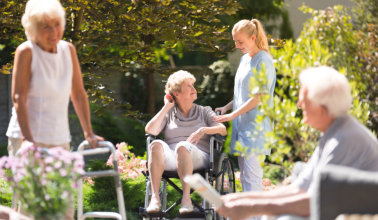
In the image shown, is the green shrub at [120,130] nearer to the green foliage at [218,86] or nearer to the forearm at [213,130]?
the green foliage at [218,86]

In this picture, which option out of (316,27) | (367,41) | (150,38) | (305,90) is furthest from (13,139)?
(150,38)

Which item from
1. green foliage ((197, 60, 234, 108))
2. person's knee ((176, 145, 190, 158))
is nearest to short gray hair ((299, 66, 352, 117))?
person's knee ((176, 145, 190, 158))

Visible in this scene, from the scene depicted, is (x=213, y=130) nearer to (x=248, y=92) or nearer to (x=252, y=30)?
(x=248, y=92)

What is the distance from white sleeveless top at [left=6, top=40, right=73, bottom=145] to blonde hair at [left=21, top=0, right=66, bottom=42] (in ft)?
0.26

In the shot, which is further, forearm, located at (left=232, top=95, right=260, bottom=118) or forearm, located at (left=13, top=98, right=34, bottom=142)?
forearm, located at (left=232, top=95, right=260, bottom=118)

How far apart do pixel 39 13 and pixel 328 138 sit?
1.38 metres

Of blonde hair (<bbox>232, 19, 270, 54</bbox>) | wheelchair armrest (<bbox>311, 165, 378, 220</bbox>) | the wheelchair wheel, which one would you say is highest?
blonde hair (<bbox>232, 19, 270, 54</bbox>)

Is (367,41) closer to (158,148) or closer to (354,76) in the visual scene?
(354,76)

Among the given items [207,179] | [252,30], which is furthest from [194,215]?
[252,30]

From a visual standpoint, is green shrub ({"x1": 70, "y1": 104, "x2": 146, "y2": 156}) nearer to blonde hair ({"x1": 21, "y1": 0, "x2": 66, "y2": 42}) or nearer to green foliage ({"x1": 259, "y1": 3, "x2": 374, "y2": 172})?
green foliage ({"x1": 259, "y1": 3, "x2": 374, "y2": 172})

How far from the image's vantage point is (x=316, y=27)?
3.43 meters

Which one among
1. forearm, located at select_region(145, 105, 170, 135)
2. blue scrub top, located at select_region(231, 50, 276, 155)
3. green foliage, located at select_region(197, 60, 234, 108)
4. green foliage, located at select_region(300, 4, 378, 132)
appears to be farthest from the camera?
green foliage, located at select_region(197, 60, 234, 108)

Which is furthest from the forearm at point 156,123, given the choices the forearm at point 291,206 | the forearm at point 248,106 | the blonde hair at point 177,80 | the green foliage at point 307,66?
the forearm at point 291,206

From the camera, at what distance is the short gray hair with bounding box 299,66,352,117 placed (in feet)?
8.23
